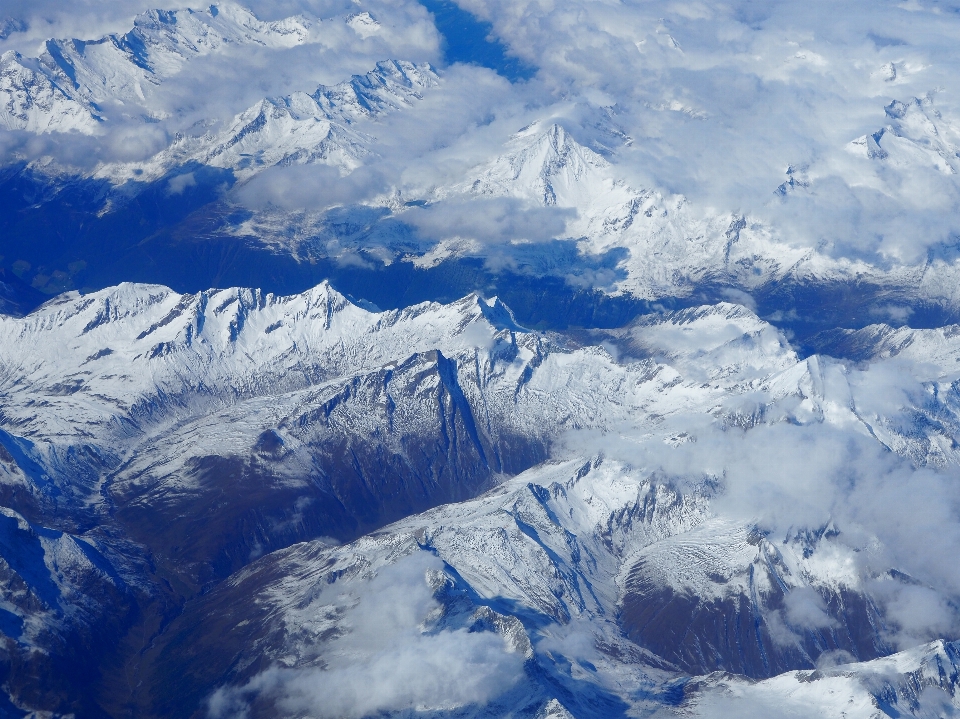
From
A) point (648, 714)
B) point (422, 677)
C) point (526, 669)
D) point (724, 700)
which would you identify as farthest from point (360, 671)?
point (724, 700)

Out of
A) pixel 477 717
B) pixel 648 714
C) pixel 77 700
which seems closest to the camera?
pixel 477 717

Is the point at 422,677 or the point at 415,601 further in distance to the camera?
the point at 415,601

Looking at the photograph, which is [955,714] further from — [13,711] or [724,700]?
[13,711]

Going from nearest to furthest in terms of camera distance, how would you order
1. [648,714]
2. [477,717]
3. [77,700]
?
1. [477,717]
2. [648,714]
3. [77,700]

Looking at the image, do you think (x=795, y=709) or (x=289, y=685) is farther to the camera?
(x=289, y=685)

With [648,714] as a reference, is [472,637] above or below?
above

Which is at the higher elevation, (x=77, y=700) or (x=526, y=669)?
(x=526, y=669)

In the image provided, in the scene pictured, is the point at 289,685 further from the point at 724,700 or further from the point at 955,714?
the point at 955,714

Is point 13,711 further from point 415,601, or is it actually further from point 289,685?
point 415,601

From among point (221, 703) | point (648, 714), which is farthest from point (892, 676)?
point (221, 703)
